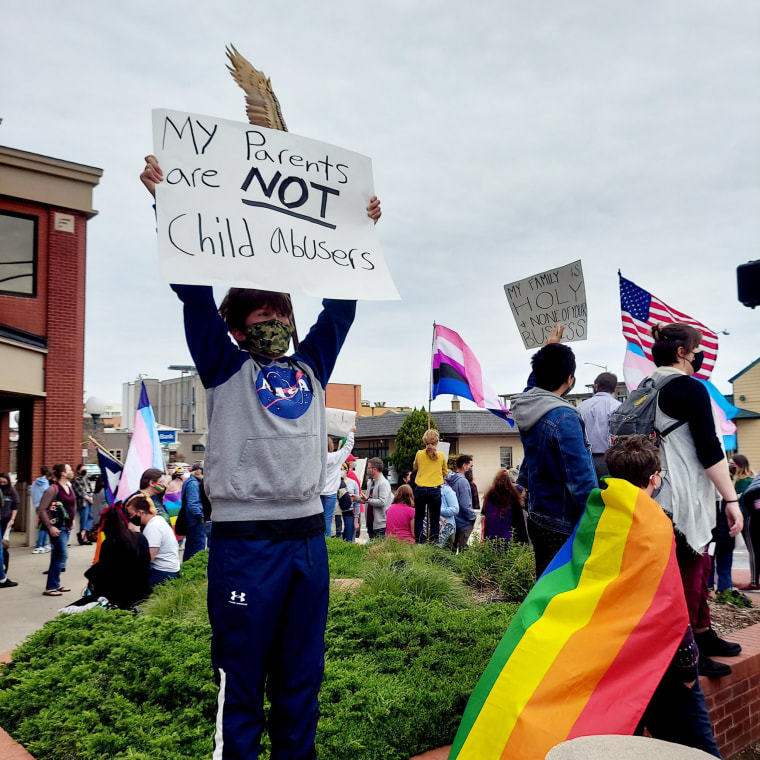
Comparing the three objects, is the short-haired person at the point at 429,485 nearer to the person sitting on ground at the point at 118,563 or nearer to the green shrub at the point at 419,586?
the green shrub at the point at 419,586

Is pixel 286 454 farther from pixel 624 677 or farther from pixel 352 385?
pixel 352 385

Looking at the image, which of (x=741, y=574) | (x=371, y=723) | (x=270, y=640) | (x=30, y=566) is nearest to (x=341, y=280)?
(x=270, y=640)

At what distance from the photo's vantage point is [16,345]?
14953 millimetres

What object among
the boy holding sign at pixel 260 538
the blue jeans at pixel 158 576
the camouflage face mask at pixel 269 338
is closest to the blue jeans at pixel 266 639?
the boy holding sign at pixel 260 538

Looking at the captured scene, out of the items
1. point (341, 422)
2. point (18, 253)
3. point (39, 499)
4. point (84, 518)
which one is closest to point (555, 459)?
point (341, 422)

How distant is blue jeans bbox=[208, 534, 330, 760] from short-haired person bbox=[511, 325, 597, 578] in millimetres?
1661

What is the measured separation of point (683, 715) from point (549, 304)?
3.55m

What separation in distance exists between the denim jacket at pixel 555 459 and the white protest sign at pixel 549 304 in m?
2.03

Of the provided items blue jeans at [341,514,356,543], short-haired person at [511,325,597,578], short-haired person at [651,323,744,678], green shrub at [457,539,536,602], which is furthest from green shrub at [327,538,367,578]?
blue jeans at [341,514,356,543]

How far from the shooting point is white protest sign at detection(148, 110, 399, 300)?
263 centimetres

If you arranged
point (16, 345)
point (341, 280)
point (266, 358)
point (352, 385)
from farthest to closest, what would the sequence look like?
point (352, 385), point (16, 345), point (341, 280), point (266, 358)

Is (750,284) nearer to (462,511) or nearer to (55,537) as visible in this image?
(462,511)

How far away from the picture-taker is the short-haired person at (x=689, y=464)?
3658 mm

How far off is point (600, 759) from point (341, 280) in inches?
74.5
